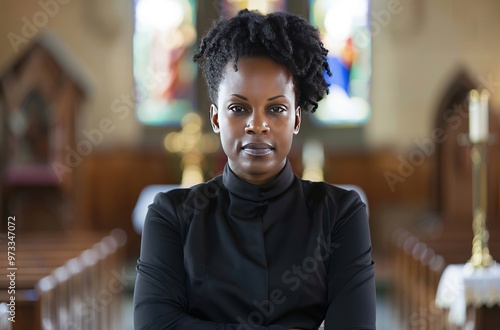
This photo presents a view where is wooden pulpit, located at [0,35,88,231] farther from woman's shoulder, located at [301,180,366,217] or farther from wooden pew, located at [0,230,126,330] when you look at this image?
woman's shoulder, located at [301,180,366,217]

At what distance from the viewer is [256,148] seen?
4.88 feet

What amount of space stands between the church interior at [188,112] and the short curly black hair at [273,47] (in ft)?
18.7

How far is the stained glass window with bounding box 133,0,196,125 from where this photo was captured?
9.21 m

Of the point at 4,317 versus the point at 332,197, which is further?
the point at 4,317

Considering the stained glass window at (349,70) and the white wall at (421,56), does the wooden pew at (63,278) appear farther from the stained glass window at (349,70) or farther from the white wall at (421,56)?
the white wall at (421,56)

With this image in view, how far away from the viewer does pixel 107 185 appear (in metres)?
8.92

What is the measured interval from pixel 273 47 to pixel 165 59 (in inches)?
311

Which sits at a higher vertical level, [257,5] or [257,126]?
[257,5]

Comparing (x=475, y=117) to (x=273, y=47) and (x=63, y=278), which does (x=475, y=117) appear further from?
(x=273, y=47)

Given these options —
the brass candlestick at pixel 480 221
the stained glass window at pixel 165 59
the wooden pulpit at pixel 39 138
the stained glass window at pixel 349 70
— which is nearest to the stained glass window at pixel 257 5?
the stained glass window at pixel 165 59

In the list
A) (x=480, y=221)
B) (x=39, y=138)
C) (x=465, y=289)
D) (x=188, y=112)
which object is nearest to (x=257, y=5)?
(x=188, y=112)

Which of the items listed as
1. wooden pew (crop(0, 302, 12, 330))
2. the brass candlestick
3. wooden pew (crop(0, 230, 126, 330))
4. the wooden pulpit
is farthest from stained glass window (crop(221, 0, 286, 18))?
wooden pew (crop(0, 302, 12, 330))

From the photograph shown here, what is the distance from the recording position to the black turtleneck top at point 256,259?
59.5 inches

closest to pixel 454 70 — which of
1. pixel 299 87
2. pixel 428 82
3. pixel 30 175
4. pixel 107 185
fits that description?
pixel 428 82
